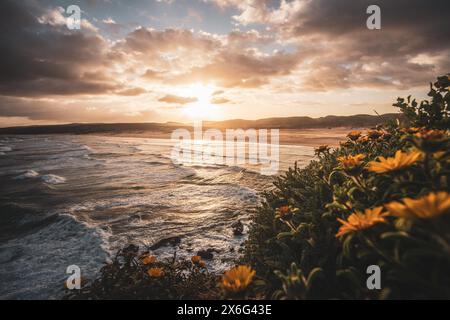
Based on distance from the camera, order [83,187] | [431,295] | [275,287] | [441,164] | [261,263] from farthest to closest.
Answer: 1. [83,187]
2. [261,263]
3. [275,287]
4. [441,164]
5. [431,295]

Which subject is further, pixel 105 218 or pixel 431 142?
pixel 105 218

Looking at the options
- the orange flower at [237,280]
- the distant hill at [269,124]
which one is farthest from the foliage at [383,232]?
the distant hill at [269,124]

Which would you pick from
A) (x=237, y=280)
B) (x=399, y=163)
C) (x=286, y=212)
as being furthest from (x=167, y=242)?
(x=399, y=163)

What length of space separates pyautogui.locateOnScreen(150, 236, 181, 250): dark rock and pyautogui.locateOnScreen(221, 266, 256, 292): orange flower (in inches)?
145

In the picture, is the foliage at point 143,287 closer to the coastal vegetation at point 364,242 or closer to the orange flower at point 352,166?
the coastal vegetation at point 364,242

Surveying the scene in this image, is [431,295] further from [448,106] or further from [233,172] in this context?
[233,172]

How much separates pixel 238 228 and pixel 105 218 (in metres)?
3.18

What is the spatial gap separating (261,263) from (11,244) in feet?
16.8

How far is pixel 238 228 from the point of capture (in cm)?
587

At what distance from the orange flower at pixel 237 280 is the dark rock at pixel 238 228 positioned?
13.1ft

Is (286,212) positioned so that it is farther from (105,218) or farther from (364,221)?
(105,218)

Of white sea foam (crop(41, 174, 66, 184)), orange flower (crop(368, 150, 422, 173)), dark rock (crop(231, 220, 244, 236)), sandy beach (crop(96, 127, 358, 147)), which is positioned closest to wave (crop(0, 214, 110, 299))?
dark rock (crop(231, 220, 244, 236))

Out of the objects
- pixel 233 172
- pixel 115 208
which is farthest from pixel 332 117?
pixel 115 208

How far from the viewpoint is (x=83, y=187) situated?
10.3 metres
